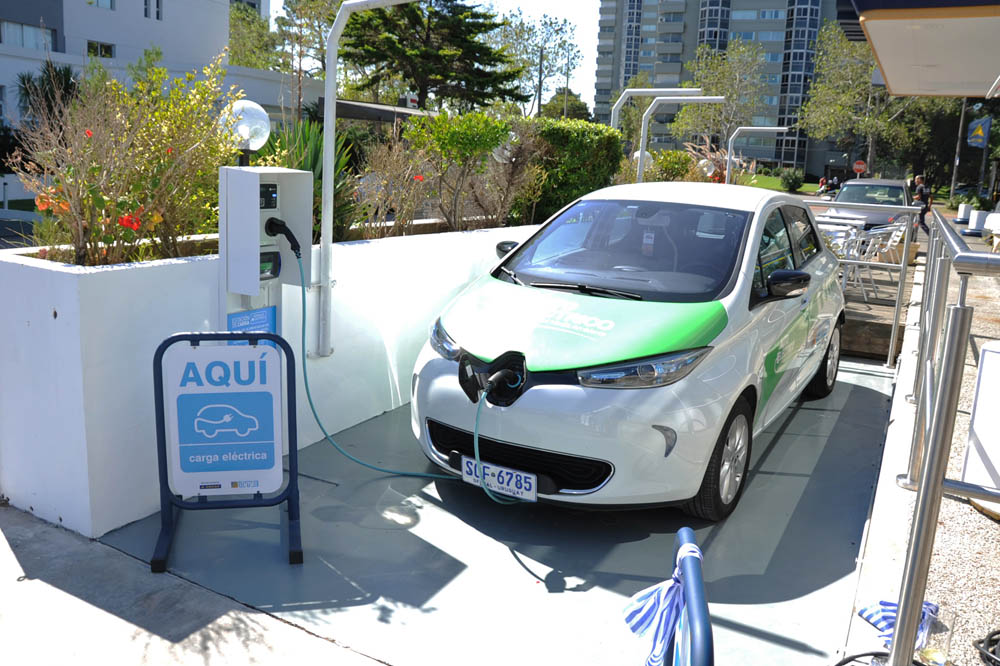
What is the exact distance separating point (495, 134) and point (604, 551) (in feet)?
16.1

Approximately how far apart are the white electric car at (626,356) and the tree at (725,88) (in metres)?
64.7

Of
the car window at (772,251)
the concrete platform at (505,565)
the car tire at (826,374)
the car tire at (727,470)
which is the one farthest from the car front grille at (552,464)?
the car tire at (826,374)

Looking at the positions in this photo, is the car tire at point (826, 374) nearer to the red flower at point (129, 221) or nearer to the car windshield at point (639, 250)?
the car windshield at point (639, 250)

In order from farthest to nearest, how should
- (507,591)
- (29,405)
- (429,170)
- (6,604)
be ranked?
(429,170), (29,405), (507,591), (6,604)

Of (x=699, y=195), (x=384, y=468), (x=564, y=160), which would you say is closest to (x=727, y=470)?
(x=699, y=195)

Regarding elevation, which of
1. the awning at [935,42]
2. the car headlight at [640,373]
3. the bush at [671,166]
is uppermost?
the awning at [935,42]

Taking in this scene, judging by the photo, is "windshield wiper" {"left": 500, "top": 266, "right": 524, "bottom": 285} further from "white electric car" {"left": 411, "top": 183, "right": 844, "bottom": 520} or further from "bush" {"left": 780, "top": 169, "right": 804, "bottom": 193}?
"bush" {"left": 780, "top": 169, "right": 804, "bottom": 193}

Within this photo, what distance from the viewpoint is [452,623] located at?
3.43m

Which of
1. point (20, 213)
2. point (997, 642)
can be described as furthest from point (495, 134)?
point (20, 213)

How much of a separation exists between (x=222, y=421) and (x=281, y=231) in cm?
121

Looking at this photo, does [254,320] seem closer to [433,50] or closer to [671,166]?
[671,166]

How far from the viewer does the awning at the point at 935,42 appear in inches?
166

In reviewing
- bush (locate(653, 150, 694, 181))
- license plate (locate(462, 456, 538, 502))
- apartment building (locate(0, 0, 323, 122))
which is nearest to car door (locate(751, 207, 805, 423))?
license plate (locate(462, 456, 538, 502))

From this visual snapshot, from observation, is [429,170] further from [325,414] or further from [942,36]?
[942,36]
